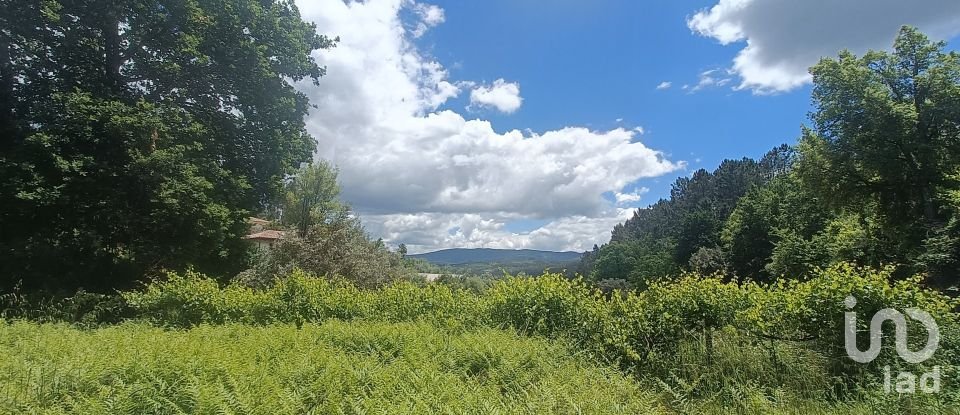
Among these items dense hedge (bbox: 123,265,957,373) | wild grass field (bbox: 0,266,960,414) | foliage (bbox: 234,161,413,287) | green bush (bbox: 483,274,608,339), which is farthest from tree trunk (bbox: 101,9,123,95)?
green bush (bbox: 483,274,608,339)

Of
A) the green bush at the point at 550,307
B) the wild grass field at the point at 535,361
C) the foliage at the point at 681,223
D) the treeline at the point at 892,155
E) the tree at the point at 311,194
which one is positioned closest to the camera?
the wild grass field at the point at 535,361

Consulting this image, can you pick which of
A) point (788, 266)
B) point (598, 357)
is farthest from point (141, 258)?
point (788, 266)

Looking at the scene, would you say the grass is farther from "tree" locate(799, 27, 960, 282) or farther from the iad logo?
"tree" locate(799, 27, 960, 282)

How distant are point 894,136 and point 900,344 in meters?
18.9

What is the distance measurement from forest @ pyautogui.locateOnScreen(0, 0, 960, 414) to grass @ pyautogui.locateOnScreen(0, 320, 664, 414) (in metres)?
0.03

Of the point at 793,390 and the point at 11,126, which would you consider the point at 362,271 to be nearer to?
the point at 11,126

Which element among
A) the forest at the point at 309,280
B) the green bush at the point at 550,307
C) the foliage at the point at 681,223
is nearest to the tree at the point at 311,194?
the forest at the point at 309,280

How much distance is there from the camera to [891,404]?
439cm

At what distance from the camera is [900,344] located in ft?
16.1

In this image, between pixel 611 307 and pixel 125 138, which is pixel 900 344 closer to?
pixel 611 307

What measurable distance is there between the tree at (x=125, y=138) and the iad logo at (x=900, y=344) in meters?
14.7

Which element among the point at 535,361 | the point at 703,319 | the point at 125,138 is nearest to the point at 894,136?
the point at 703,319

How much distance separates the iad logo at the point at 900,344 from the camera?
462 cm

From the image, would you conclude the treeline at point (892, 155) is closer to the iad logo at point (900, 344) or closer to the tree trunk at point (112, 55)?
the iad logo at point (900, 344)
